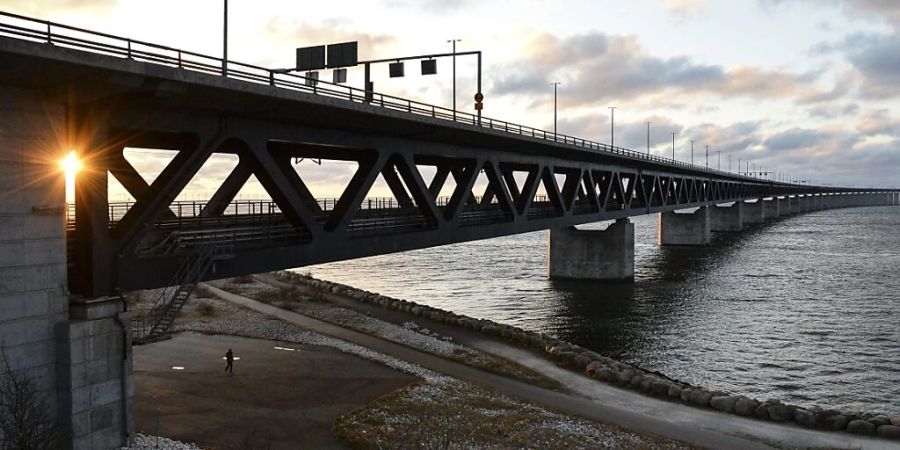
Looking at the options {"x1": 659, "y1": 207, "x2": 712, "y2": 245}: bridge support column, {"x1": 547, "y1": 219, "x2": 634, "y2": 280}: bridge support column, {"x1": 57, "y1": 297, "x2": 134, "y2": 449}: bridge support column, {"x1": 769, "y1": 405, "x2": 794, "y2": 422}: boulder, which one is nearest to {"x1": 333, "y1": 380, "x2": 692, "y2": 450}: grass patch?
{"x1": 769, "y1": 405, "x2": 794, "y2": 422}: boulder

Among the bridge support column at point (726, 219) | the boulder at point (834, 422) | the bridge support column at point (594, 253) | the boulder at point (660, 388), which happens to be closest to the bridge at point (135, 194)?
the boulder at point (660, 388)

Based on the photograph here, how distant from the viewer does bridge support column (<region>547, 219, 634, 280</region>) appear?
70.6 metres

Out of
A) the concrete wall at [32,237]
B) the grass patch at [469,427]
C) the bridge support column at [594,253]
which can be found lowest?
the grass patch at [469,427]

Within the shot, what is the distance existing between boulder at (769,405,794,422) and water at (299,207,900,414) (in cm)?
512

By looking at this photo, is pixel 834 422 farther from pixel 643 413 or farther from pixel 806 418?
pixel 643 413

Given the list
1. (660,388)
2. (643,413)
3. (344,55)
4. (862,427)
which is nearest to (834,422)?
(862,427)

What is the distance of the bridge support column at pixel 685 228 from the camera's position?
377ft

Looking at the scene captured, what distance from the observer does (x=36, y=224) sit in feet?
57.6

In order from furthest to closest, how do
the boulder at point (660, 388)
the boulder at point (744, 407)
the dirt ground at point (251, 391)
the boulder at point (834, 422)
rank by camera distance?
1. the boulder at point (660, 388)
2. the boulder at point (744, 407)
3. the boulder at point (834, 422)
4. the dirt ground at point (251, 391)

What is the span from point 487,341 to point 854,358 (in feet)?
69.9

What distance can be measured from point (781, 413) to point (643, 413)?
555 centimetres

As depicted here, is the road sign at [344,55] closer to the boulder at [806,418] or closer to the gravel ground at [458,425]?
the gravel ground at [458,425]

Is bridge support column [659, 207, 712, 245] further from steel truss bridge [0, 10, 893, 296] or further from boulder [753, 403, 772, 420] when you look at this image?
boulder [753, 403, 772, 420]

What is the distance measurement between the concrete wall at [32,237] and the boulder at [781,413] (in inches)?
995
